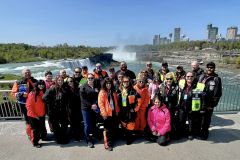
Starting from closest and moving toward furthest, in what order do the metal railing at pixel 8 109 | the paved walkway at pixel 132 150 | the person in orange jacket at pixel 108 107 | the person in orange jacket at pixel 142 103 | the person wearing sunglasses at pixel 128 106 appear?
the paved walkway at pixel 132 150, the person in orange jacket at pixel 108 107, the person wearing sunglasses at pixel 128 106, the person in orange jacket at pixel 142 103, the metal railing at pixel 8 109

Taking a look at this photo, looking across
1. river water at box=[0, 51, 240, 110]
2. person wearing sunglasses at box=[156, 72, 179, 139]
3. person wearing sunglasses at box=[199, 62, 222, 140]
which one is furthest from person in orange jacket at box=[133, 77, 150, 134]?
river water at box=[0, 51, 240, 110]

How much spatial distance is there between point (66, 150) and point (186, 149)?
257 cm

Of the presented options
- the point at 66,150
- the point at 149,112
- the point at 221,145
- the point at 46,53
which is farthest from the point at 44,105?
the point at 46,53

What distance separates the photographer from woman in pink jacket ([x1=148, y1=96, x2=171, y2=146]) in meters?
5.41

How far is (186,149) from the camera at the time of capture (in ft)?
16.7

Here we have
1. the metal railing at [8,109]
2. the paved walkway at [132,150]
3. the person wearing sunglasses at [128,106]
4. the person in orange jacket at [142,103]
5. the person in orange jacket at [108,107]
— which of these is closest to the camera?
the paved walkway at [132,150]

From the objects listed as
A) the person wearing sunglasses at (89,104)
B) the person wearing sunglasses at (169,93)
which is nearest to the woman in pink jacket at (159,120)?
the person wearing sunglasses at (169,93)

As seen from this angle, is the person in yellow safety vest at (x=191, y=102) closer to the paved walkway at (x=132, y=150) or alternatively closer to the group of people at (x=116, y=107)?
the group of people at (x=116, y=107)

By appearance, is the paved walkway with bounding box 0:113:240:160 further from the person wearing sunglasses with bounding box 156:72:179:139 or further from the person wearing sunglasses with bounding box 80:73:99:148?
the person wearing sunglasses with bounding box 156:72:179:139

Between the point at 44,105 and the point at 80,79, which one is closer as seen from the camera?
the point at 44,105

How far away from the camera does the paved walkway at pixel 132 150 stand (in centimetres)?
476

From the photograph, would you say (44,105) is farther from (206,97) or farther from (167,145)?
(206,97)

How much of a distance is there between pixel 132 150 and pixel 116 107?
0.99 meters

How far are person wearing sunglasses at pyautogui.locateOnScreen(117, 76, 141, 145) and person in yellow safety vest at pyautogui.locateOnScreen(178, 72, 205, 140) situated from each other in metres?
1.05
